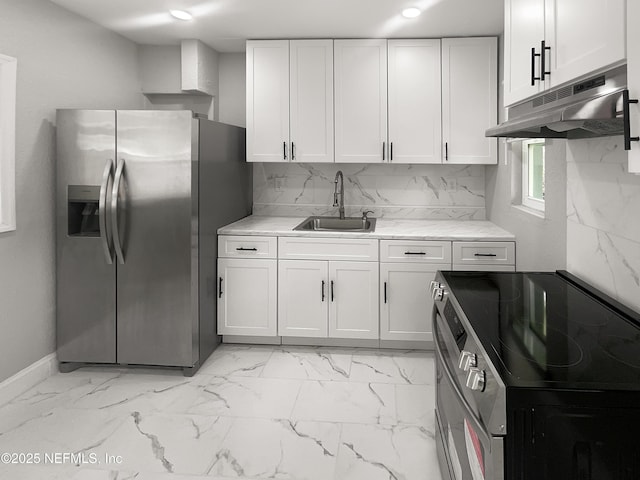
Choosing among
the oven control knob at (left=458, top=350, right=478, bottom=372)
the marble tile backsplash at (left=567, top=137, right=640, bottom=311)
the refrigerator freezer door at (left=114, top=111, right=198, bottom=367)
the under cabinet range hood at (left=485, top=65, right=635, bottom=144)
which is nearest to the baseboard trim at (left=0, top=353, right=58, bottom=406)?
the refrigerator freezer door at (left=114, top=111, right=198, bottom=367)

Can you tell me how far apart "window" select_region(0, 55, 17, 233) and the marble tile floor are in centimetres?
109

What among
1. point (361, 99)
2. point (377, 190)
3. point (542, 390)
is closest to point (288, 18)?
point (361, 99)

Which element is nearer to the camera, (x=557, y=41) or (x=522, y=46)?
(x=557, y=41)

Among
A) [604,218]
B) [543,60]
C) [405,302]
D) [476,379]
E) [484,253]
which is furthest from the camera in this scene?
[405,302]

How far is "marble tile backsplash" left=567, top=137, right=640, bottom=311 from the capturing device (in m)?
1.72

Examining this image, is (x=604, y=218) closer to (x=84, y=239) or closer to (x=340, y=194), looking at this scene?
(x=340, y=194)

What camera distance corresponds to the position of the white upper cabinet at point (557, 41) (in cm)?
130

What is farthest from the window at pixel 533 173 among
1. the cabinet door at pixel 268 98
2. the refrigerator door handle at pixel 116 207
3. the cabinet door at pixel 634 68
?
the refrigerator door handle at pixel 116 207

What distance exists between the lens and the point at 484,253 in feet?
11.2

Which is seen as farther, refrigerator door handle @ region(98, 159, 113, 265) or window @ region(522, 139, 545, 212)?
window @ region(522, 139, 545, 212)

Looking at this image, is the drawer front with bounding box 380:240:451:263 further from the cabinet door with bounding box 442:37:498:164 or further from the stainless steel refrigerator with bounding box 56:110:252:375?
the stainless steel refrigerator with bounding box 56:110:252:375

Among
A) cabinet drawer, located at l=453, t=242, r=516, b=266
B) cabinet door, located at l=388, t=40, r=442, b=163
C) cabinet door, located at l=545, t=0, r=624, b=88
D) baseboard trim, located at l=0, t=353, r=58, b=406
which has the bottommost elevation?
baseboard trim, located at l=0, t=353, r=58, b=406

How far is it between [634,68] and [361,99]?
2818 millimetres

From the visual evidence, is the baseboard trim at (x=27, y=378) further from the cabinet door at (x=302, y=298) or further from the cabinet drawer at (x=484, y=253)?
the cabinet drawer at (x=484, y=253)
